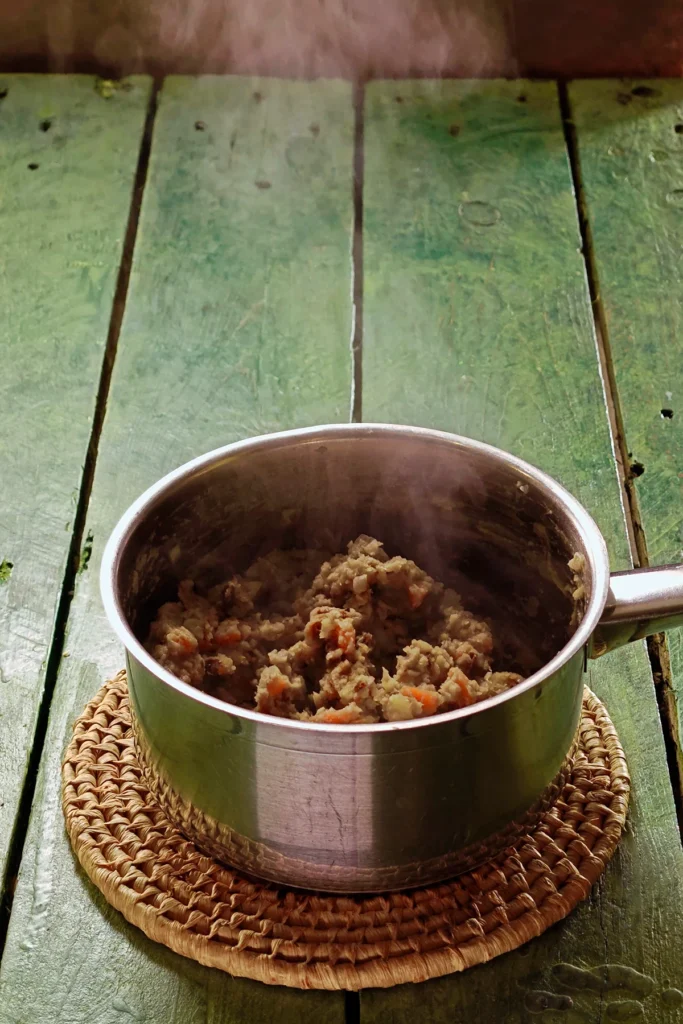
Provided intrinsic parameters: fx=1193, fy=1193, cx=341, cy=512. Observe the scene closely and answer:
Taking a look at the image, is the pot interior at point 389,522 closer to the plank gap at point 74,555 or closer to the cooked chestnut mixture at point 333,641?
the cooked chestnut mixture at point 333,641

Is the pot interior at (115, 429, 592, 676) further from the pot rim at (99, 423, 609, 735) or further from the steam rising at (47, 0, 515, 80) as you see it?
the steam rising at (47, 0, 515, 80)

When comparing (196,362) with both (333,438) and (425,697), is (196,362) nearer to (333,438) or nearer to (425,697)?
(333,438)

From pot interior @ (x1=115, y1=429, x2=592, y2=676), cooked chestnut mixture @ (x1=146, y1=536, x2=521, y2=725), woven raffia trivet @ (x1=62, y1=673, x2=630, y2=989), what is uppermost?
pot interior @ (x1=115, y1=429, x2=592, y2=676)

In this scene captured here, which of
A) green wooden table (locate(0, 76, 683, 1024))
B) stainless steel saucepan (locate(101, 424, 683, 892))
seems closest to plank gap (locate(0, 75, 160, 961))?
green wooden table (locate(0, 76, 683, 1024))

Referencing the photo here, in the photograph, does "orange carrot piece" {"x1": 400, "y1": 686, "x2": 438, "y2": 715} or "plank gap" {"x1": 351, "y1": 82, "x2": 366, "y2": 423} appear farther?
"plank gap" {"x1": 351, "y1": 82, "x2": 366, "y2": 423}

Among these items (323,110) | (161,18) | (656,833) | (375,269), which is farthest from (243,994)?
(161,18)

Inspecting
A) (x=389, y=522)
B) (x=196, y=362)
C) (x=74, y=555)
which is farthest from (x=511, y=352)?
(x=74, y=555)

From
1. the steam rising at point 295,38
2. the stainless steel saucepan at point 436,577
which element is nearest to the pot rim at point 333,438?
the stainless steel saucepan at point 436,577
